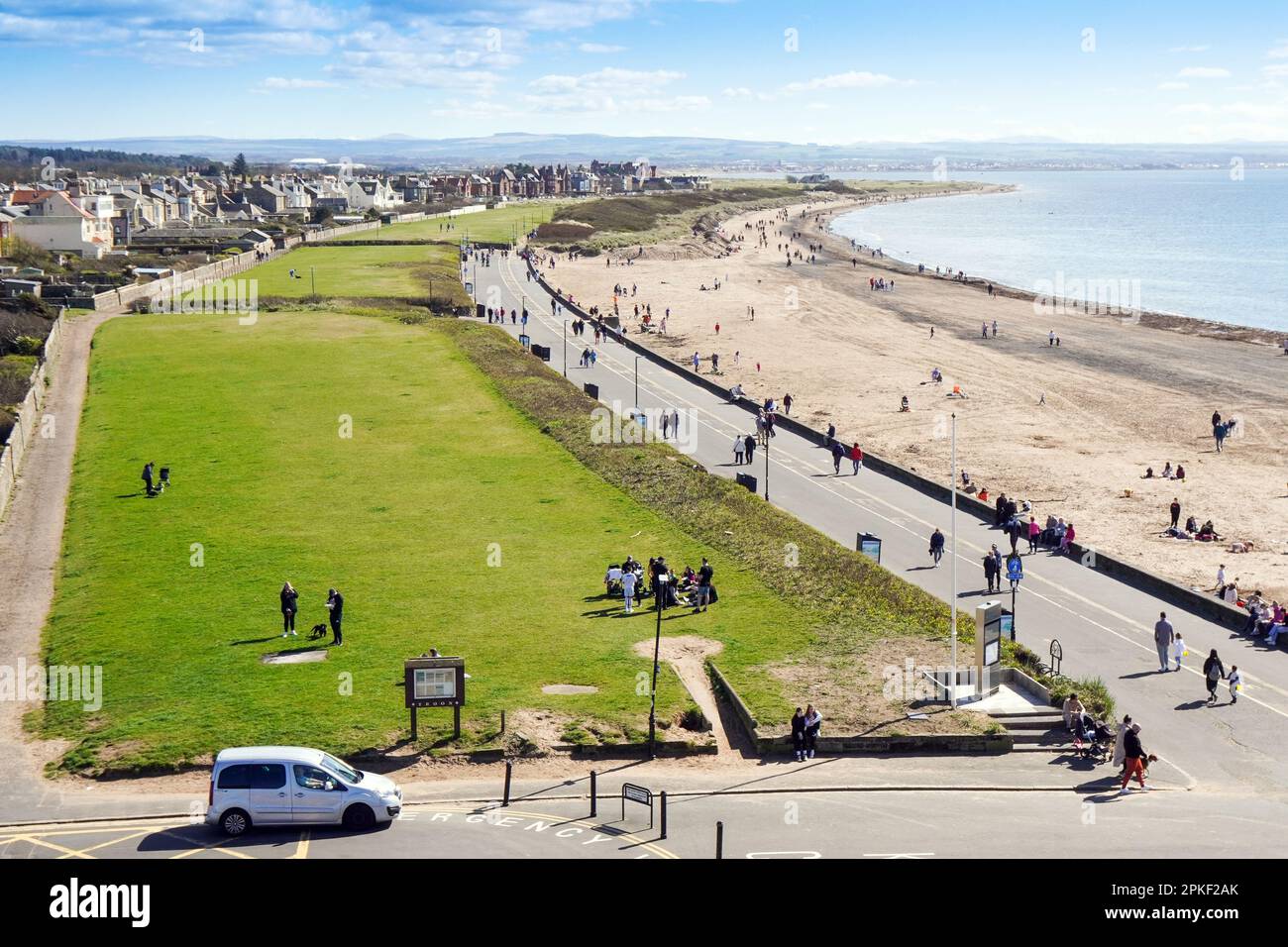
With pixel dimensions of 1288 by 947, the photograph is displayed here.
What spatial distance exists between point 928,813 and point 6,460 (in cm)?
3450

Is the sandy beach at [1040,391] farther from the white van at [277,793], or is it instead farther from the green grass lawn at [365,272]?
the white van at [277,793]

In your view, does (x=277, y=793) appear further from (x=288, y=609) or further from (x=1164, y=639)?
(x=1164, y=639)

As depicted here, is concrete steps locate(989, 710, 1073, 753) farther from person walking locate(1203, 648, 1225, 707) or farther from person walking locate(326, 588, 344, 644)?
person walking locate(326, 588, 344, 644)

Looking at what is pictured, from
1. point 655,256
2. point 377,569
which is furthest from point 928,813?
point 655,256

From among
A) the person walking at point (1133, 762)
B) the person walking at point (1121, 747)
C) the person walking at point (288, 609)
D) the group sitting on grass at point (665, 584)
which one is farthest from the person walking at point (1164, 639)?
the person walking at point (288, 609)

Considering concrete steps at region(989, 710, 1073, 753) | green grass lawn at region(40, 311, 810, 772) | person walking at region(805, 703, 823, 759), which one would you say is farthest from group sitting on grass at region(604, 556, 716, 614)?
concrete steps at region(989, 710, 1073, 753)

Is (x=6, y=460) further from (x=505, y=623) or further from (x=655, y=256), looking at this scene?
(x=655, y=256)

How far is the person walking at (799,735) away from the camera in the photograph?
76.1 ft

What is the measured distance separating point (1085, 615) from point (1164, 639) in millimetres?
4060

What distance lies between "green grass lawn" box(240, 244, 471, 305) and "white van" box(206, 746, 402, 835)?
245 ft

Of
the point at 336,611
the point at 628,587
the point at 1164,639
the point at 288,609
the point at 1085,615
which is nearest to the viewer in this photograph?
the point at 1164,639

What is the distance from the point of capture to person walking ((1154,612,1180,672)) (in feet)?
90.1

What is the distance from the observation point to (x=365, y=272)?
109 m

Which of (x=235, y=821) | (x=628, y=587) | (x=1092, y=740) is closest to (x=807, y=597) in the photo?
(x=628, y=587)
